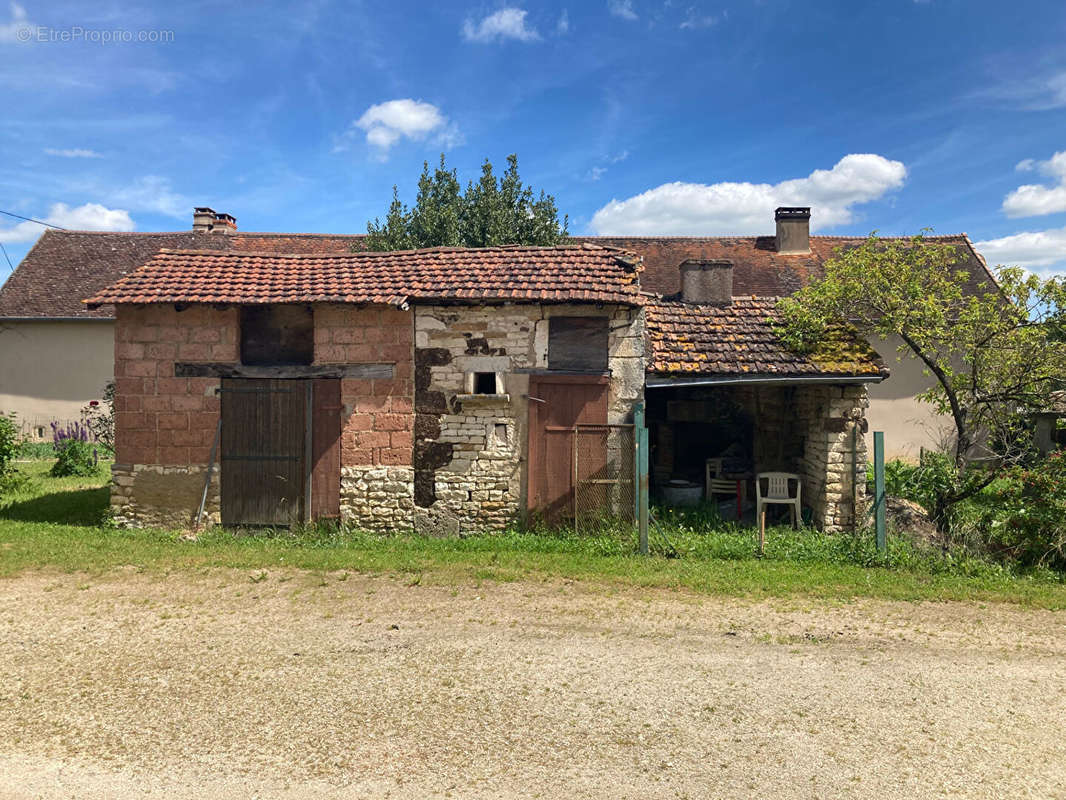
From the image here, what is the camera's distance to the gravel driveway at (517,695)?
139 inches

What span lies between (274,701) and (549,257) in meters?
7.34

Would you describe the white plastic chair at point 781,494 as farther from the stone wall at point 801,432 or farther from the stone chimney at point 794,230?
the stone chimney at point 794,230

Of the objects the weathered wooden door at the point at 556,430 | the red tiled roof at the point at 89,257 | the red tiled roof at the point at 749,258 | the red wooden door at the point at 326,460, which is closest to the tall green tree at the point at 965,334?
the weathered wooden door at the point at 556,430

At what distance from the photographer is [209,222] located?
21859mm

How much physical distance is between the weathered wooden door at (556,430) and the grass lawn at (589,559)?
50cm

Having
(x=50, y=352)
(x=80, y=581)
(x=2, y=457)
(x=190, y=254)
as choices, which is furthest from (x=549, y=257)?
Answer: (x=50, y=352)

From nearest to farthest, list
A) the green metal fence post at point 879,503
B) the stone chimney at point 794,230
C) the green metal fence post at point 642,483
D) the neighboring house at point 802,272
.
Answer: the green metal fence post at point 879,503 → the green metal fence post at point 642,483 → the neighboring house at point 802,272 → the stone chimney at point 794,230

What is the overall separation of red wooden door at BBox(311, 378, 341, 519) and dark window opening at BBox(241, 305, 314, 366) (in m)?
0.73

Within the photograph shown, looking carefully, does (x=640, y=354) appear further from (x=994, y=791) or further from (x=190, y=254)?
(x=190, y=254)

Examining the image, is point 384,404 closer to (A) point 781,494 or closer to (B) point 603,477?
(B) point 603,477

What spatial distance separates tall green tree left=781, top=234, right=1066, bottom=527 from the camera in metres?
8.62

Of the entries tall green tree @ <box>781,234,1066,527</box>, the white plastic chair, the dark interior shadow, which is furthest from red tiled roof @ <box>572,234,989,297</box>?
the dark interior shadow

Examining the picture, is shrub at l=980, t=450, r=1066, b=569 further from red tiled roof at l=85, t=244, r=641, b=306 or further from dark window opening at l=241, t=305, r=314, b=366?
dark window opening at l=241, t=305, r=314, b=366

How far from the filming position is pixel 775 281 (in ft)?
59.3
